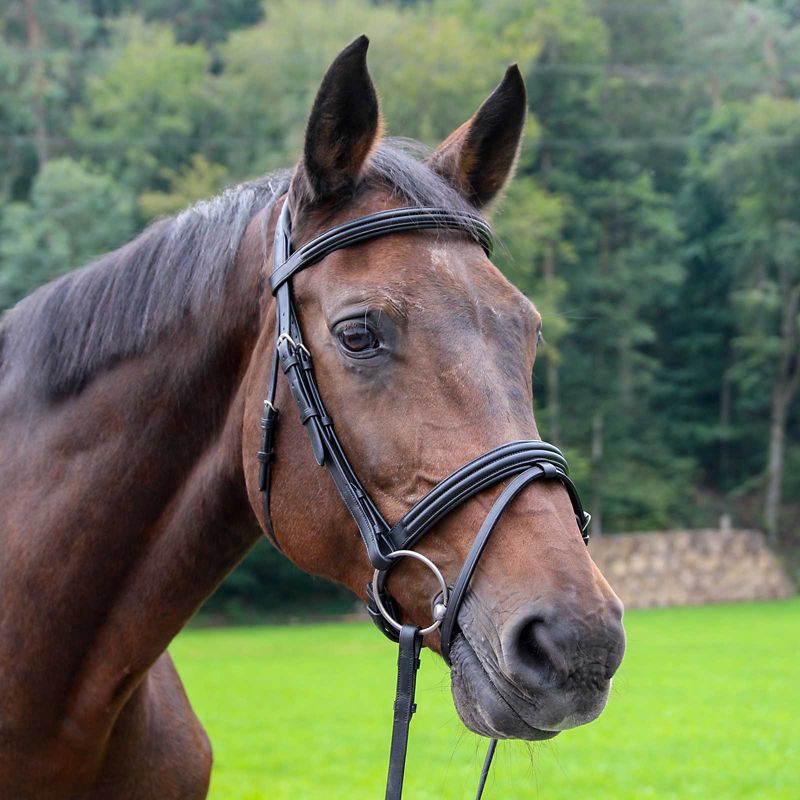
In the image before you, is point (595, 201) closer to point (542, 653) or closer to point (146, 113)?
point (146, 113)

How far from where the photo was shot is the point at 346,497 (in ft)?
8.39

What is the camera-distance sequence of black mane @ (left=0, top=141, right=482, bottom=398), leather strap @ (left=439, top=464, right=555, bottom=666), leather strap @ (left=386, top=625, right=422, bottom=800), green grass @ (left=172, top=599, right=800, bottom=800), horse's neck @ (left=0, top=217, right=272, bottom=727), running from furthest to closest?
green grass @ (left=172, top=599, right=800, bottom=800) → black mane @ (left=0, top=141, right=482, bottom=398) → horse's neck @ (left=0, top=217, right=272, bottom=727) → leather strap @ (left=386, top=625, right=422, bottom=800) → leather strap @ (left=439, top=464, right=555, bottom=666)

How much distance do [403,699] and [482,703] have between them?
0.95 feet

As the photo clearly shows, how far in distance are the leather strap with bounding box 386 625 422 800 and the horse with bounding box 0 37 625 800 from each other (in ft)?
0.17

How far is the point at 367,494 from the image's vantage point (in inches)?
100

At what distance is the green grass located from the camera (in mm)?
8789

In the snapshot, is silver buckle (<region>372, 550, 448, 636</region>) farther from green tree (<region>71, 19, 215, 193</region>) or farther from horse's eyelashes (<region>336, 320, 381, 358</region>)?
green tree (<region>71, 19, 215, 193</region>)

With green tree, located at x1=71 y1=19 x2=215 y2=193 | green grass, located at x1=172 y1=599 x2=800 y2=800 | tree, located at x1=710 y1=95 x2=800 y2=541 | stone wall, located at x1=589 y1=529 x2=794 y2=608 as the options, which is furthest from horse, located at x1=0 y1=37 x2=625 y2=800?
tree, located at x1=710 y1=95 x2=800 y2=541

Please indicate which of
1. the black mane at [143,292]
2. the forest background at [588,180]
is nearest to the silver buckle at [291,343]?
the black mane at [143,292]

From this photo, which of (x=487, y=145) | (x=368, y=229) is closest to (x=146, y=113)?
(x=487, y=145)

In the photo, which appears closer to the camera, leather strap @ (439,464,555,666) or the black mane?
leather strap @ (439,464,555,666)

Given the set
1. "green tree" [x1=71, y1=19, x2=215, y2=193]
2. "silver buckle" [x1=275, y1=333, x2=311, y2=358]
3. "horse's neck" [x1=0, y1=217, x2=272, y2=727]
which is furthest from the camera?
"green tree" [x1=71, y1=19, x2=215, y2=193]

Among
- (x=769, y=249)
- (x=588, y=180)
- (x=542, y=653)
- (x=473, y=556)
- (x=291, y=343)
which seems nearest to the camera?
(x=542, y=653)

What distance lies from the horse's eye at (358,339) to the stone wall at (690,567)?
31347mm
